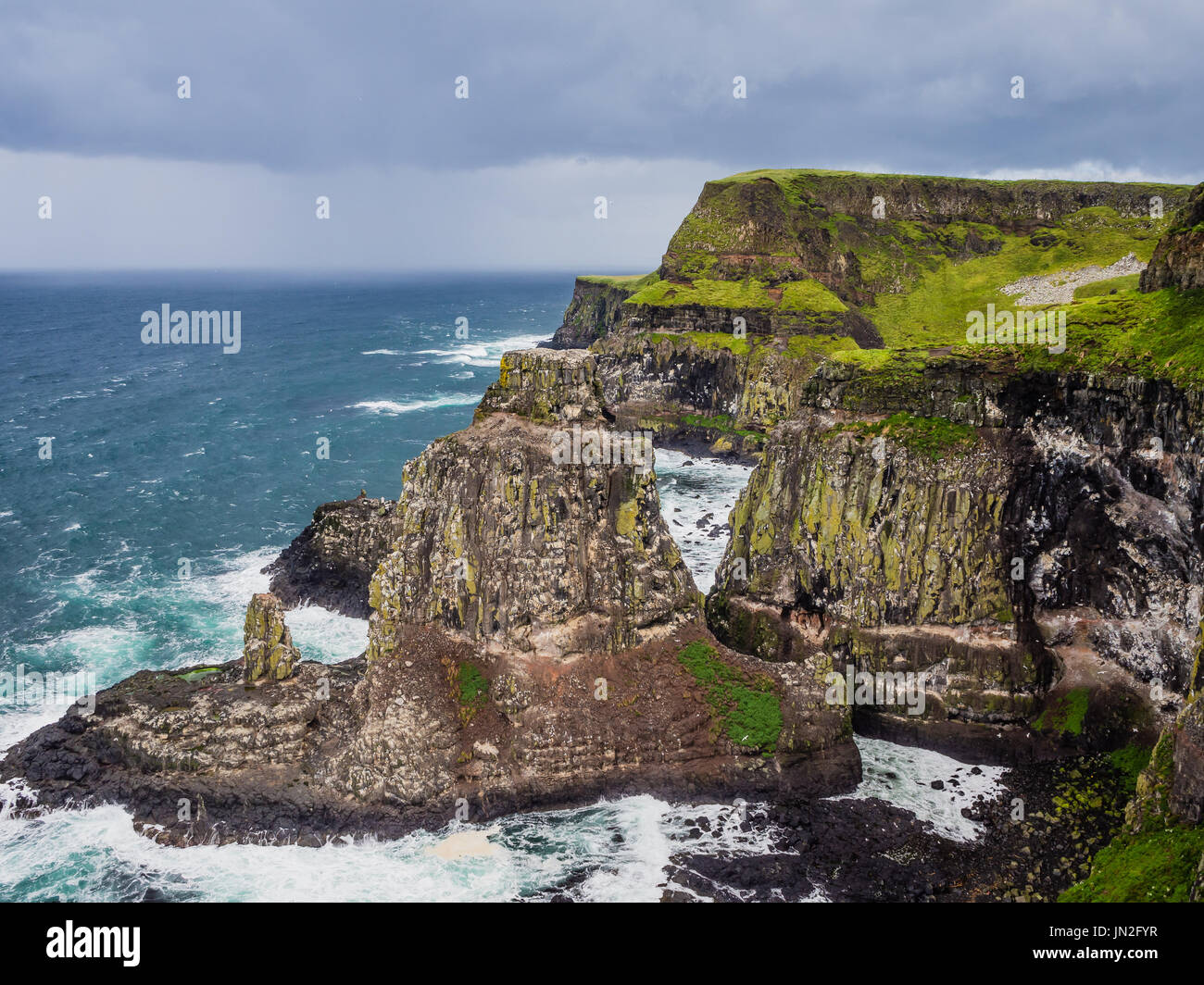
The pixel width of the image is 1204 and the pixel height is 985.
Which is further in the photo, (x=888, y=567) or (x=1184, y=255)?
(x=888, y=567)

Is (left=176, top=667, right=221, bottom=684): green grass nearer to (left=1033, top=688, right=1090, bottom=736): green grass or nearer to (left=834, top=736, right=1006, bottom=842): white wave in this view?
(left=834, top=736, right=1006, bottom=842): white wave

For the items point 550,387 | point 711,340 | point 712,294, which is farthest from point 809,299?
point 550,387

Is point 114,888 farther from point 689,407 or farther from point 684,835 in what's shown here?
point 689,407

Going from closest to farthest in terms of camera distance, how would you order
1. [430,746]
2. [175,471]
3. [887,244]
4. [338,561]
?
1. [430,746]
2. [338,561]
3. [175,471]
4. [887,244]

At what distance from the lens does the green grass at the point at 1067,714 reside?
35.1 metres

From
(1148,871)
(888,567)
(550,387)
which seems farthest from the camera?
(888,567)

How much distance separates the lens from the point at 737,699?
33656 mm

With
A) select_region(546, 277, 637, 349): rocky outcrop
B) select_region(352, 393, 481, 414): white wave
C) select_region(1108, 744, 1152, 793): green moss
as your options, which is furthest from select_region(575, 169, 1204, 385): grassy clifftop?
select_region(1108, 744, 1152, 793): green moss

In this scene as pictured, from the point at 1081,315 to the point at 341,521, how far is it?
40.4 metres

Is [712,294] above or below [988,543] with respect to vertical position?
above

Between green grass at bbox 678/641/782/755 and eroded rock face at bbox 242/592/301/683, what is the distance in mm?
16341

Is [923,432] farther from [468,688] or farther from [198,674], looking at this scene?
[198,674]

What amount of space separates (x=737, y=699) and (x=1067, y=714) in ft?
45.7

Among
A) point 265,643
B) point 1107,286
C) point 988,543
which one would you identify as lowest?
point 265,643
